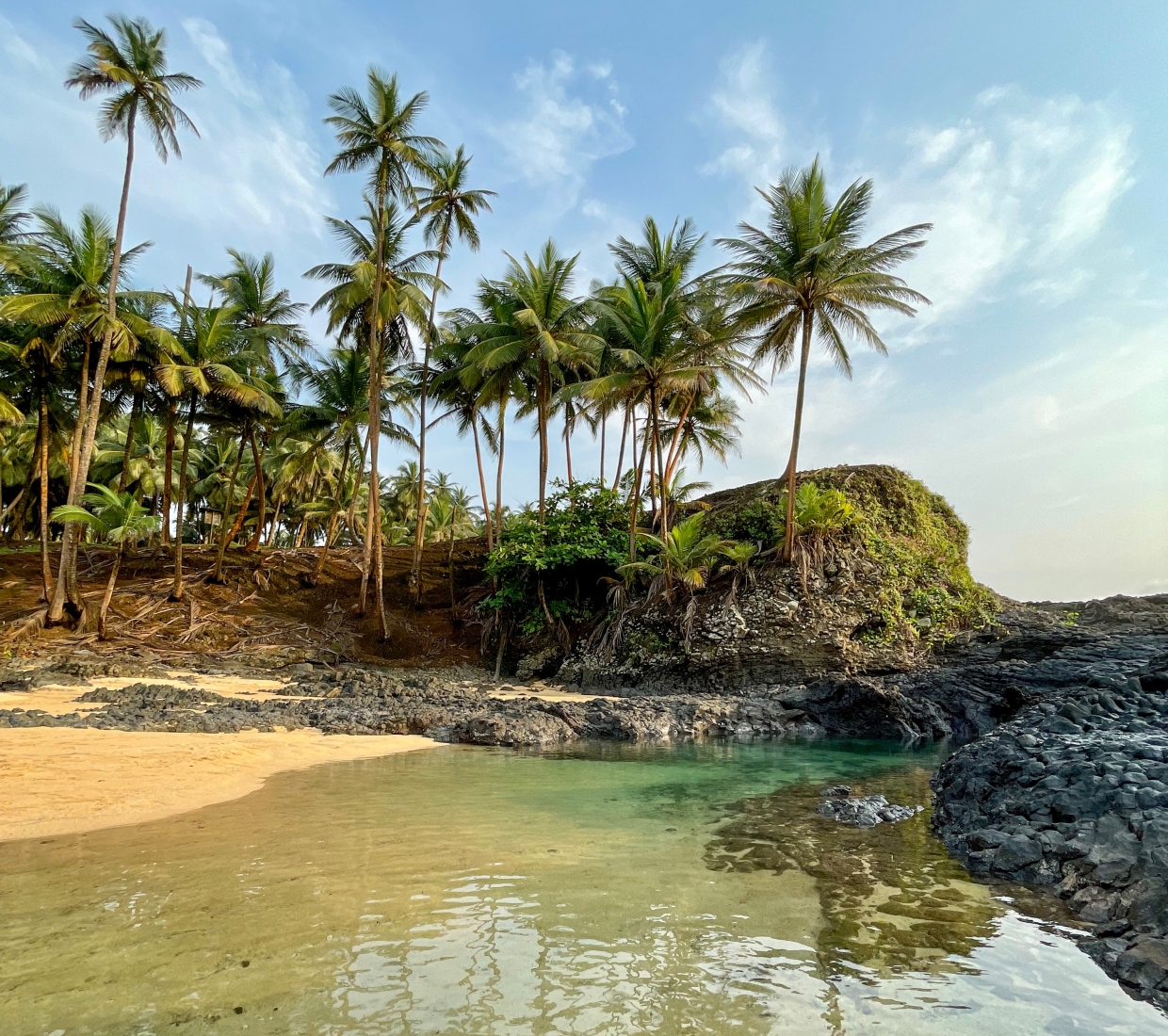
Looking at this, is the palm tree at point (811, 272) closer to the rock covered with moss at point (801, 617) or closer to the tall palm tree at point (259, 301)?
the rock covered with moss at point (801, 617)

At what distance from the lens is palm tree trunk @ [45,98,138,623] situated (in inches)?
670

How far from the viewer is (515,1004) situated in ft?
9.52

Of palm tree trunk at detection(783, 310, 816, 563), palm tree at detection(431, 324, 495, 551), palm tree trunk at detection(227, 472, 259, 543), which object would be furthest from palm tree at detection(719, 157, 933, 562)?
palm tree trunk at detection(227, 472, 259, 543)

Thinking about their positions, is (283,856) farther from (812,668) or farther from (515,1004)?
(812,668)

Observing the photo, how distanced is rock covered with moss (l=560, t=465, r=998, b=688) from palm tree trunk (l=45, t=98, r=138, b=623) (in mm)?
13717

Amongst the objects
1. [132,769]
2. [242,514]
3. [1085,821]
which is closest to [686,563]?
[1085,821]

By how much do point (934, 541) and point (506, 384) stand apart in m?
15.3

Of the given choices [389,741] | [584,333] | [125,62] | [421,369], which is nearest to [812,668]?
[389,741]

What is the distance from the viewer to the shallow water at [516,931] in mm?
2822

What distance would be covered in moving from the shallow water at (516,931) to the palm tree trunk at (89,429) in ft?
49.9

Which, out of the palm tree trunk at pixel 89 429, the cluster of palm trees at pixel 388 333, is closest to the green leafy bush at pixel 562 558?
the cluster of palm trees at pixel 388 333

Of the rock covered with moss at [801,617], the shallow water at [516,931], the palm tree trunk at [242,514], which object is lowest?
the shallow water at [516,931]

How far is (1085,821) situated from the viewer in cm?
504

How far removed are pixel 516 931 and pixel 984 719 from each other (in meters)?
13.0
